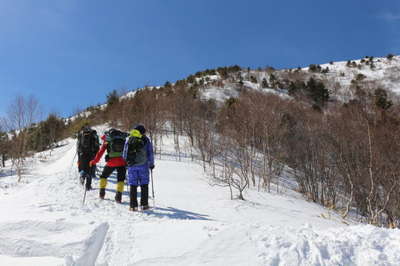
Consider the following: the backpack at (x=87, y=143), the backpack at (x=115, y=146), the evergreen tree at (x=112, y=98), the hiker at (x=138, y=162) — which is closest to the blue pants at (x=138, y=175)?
the hiker at (x=138, y=162)

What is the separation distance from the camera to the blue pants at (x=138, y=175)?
516 cm

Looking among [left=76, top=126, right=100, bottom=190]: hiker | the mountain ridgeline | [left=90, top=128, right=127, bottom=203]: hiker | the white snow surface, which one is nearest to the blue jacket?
[left=90, top=128, right=127, bottom=203]: hiker

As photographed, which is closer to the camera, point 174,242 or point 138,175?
point 174,242

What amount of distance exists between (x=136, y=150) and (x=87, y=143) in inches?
103

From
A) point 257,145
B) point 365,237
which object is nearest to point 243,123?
point 257,145

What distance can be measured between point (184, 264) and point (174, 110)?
16.3 metres

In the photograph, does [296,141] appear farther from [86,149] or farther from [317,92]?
[317,92]

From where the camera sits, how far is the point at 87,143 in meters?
7.03

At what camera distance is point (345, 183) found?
1234 cm

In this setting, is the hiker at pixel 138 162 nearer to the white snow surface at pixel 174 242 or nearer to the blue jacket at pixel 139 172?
the blue jacket at pixel 139 172

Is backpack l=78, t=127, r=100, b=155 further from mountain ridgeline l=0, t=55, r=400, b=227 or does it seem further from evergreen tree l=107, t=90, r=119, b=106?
evergreen tree l=107, t=90, r=119, b=106

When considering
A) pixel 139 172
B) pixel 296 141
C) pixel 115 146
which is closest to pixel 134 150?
pixel 139 172

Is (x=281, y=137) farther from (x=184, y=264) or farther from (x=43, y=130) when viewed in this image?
(x=43, y=130)

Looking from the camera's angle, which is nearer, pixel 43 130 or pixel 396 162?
pixel 396 162
